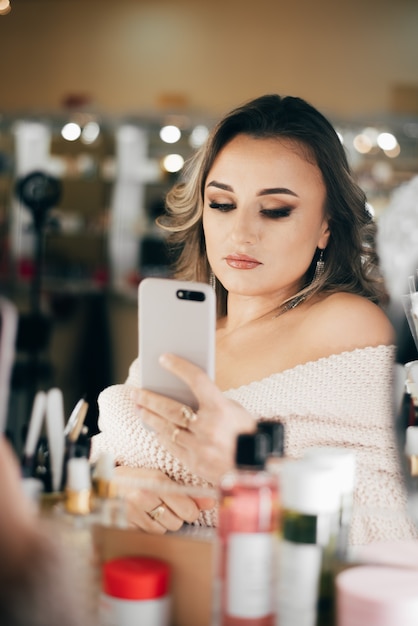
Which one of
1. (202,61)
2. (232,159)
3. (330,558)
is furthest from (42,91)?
(330,558)

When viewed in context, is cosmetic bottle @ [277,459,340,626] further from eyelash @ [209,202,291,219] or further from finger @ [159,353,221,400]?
eyelash @ [209,202,291,219]

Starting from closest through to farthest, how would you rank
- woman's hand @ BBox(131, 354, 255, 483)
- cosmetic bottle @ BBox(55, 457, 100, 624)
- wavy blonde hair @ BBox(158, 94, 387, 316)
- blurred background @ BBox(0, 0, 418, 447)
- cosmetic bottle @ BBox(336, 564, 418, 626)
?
cosmetic bottle @ BBox(336, 564, 418, 626)
cosmetic bottle @ BBox(55, 457, 100, 624)
woman's hand @ BBox(131, 354, 255, 483)
wavy blonde hair @ BBox(158, 94, 387, 316)
blurred background @ BBox(0, 0, 418, 447)

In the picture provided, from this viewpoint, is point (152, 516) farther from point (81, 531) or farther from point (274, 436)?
point (274, 436)

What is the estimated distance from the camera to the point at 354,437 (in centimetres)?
120

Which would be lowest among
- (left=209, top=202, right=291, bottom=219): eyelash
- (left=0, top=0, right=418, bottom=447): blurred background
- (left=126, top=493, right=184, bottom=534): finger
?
(left=126, top=493, right=184, bottom=534): finger

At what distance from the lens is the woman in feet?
3.90

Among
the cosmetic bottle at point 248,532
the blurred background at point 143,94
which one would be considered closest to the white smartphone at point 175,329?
the cosmetic bottle at point 248,532

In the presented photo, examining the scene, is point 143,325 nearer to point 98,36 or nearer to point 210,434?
point 210,434

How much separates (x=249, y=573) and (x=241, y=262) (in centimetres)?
48

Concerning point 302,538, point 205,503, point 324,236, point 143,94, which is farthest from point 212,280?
point 143,94

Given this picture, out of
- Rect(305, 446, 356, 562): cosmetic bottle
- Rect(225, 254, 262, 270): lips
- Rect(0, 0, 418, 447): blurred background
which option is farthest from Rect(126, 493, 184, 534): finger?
Rect(0, 0, 418, 447): blurred background

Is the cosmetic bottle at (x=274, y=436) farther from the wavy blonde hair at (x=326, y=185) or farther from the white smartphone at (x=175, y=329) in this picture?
the wavy blonde hair at (x=326, y=185)

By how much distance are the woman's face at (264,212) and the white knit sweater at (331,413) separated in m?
0.14

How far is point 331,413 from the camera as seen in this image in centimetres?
120
